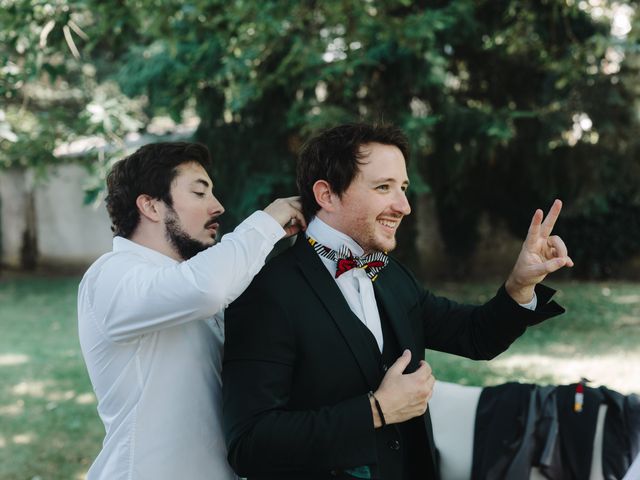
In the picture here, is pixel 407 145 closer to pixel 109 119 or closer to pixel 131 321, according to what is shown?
pixel 131 321

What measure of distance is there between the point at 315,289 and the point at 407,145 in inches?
23.0

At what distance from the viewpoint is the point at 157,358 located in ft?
7.44

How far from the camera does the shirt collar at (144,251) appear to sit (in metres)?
2.37

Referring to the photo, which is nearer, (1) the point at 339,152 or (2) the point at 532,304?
(1) the point at 339,152

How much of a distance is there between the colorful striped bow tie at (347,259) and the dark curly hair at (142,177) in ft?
1.76

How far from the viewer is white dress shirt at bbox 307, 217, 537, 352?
230 cm

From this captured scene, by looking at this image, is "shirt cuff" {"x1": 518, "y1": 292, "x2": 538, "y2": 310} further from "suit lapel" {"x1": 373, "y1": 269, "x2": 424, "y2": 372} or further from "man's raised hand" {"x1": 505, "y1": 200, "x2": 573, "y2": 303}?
"suit lapel" {"x1": 373, "y1": 269, "x2": 424, "y2": 372}

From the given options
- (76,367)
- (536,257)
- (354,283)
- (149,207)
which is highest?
(149,207)

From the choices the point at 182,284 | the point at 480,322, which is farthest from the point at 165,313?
the point at 480,322

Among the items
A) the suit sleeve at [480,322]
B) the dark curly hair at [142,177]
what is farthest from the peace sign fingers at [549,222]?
the dark curly hair at [142,177]

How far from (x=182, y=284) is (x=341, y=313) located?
1.57 ft

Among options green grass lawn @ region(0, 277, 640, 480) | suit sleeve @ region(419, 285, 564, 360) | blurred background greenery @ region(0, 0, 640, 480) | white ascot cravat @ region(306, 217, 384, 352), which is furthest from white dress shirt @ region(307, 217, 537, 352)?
green grass lawn @ region(0, 277, 640, 480)

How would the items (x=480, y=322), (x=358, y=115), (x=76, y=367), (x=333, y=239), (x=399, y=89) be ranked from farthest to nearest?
(x=399, y=89) < (x=358, y=115) < (x=76, y=367) < (x=480, y=322) < (x=333, y=239)

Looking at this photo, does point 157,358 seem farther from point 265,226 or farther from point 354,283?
point 354,283
